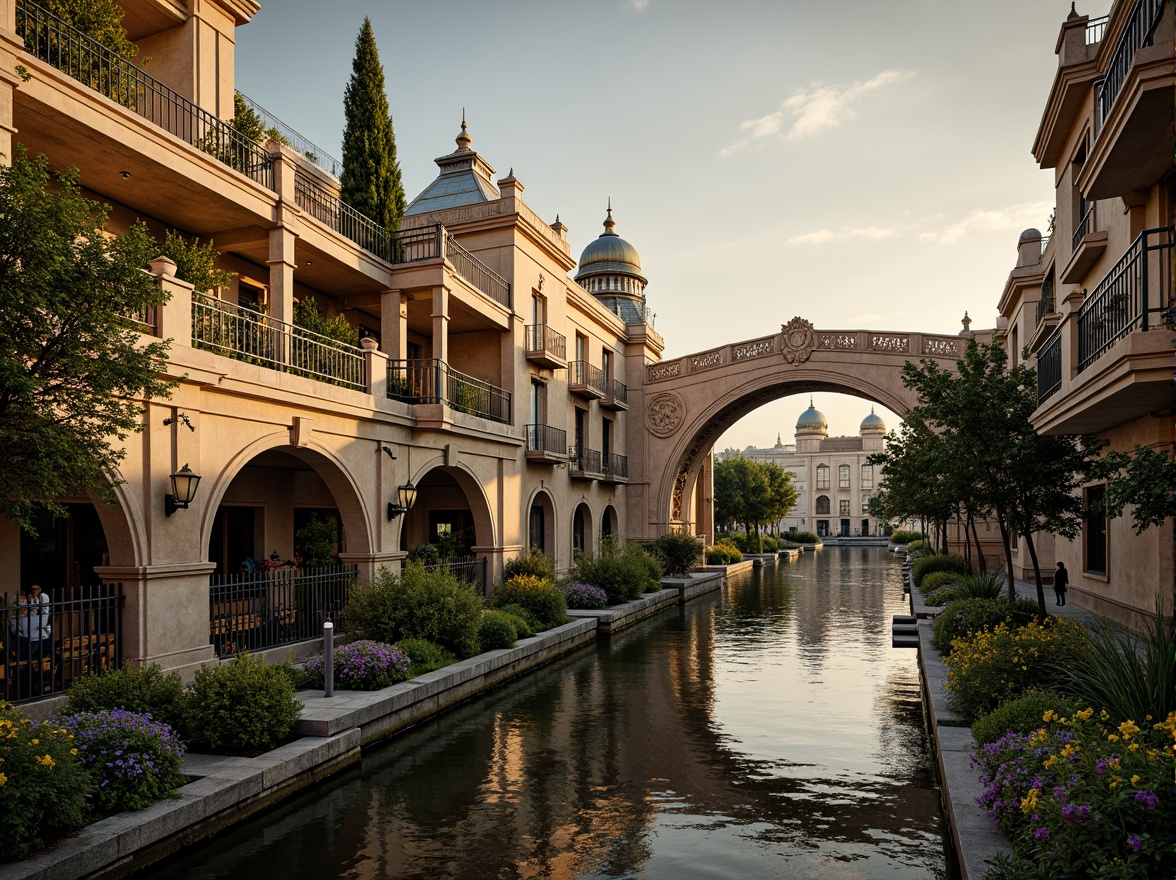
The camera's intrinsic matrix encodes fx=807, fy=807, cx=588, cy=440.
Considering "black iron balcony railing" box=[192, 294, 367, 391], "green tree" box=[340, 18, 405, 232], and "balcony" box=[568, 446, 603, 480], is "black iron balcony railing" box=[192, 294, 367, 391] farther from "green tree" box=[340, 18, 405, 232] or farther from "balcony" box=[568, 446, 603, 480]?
"balcony" box=[568, 446, 603, 480]

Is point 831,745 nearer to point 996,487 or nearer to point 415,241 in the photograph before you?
point 996,487

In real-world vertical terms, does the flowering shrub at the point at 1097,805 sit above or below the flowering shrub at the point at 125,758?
above

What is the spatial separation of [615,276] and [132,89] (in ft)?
105

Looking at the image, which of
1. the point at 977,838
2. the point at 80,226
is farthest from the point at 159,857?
the point at 977,838

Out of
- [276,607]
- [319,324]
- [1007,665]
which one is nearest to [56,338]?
[276,607]

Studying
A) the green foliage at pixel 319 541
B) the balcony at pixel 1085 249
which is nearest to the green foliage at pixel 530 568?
the green foliage at pixel 319 541

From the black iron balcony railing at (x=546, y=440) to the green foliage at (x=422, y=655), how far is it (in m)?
10.8

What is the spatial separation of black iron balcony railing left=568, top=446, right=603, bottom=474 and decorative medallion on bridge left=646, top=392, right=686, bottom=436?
16.9 feet

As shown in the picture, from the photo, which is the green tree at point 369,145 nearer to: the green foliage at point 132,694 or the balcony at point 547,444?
the balcony at point 547,444

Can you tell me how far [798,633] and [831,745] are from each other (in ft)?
33.9

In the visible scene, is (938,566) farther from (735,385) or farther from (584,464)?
(584,464)

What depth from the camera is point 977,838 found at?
5.47 meters

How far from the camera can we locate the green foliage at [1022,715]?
6484mm

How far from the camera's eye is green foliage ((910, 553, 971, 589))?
24.6 m
